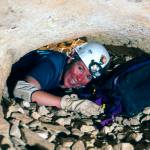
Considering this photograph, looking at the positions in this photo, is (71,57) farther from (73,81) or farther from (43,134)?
(43,134)

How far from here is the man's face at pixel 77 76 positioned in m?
4.76

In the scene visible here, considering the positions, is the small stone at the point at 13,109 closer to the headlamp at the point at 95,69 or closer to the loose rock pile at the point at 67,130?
the loose rock pile at the point at 67,130

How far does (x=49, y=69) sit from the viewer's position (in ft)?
15.5

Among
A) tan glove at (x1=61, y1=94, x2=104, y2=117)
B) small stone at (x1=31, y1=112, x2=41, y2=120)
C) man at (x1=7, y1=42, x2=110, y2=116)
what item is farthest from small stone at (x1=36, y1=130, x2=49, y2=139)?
man at (x1=7, y1=42, x2=110, y2=116)

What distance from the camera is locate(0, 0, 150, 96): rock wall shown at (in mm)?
3652

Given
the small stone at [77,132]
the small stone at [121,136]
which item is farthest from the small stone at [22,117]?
the small stone at [121,136]

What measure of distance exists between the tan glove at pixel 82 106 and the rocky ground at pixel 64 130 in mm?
56

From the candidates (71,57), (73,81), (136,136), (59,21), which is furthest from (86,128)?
(71,57)

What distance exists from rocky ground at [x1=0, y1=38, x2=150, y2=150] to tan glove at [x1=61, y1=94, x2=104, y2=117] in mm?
56

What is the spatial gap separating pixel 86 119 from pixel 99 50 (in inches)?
39.8

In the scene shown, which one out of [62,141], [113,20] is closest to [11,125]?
[62,141]

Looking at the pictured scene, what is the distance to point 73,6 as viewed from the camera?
385 centimetres

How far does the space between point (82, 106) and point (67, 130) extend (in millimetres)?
545

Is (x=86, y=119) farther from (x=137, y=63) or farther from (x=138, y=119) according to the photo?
(x=137, y=63)
